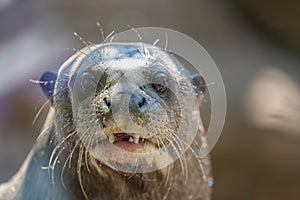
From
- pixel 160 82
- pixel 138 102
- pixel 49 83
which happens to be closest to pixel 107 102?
pixel 138 102

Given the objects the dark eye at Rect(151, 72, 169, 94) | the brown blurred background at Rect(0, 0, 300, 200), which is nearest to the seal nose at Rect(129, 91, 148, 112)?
the dark eye at Rect(151, 72, 169, 94)

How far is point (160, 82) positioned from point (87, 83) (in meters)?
0.19

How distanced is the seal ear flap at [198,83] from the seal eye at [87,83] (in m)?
0.38

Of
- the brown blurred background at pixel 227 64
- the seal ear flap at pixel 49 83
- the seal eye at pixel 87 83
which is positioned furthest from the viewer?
the brown blurred background at pixel 227 64

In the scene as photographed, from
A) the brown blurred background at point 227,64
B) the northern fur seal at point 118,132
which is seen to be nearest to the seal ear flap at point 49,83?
the northern fur seal at point 118,132

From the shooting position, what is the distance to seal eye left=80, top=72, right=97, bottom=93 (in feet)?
5.49

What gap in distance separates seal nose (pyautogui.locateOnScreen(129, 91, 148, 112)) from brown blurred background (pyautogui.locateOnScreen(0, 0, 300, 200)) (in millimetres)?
988

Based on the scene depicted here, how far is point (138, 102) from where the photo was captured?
1.55 metres

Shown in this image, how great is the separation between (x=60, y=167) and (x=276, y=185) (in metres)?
1.30

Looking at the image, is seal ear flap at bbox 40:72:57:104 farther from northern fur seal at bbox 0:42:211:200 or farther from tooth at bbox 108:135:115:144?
tooth at bbox 108:135:115:144

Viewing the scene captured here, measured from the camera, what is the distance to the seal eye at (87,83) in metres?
1.67

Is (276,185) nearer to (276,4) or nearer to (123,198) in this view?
(276,4)

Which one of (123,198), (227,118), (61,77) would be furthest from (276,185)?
(61,77)

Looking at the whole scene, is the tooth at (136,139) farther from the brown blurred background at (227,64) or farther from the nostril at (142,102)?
the brown blurred background at (227,64)
